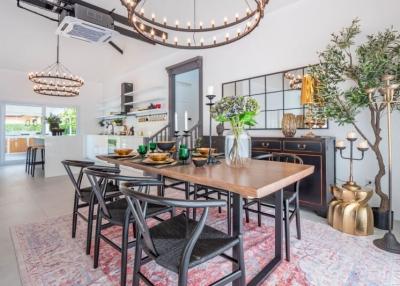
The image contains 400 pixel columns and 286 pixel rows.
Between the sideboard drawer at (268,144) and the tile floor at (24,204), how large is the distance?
3.09 ft

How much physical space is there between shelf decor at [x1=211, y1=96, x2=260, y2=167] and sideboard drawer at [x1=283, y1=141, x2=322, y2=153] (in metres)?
1.39

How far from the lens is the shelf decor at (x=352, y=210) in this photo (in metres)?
2.30

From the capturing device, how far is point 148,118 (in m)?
6.65

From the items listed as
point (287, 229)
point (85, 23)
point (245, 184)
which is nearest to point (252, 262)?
point (287, 229)

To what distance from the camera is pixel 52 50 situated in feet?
21.6

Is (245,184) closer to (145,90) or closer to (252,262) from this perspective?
(252,262)

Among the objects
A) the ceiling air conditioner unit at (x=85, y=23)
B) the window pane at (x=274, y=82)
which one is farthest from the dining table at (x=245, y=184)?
the ceiling air conditioner unit at (x=85, y=23)

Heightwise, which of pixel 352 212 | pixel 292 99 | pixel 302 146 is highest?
pixel 292 99

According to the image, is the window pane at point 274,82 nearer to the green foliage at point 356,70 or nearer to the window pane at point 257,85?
the window pane at point 257,85

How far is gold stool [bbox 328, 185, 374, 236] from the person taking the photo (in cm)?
230

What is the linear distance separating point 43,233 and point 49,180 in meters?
3.08

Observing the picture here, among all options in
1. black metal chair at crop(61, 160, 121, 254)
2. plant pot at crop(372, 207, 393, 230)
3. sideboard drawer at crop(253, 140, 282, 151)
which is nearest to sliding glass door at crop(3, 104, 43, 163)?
black metal chair at crop(61, 160, 121, 254)

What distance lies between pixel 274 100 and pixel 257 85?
0.44 m

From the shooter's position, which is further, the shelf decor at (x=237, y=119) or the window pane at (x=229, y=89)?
the window pane at (x=229, y=89)
